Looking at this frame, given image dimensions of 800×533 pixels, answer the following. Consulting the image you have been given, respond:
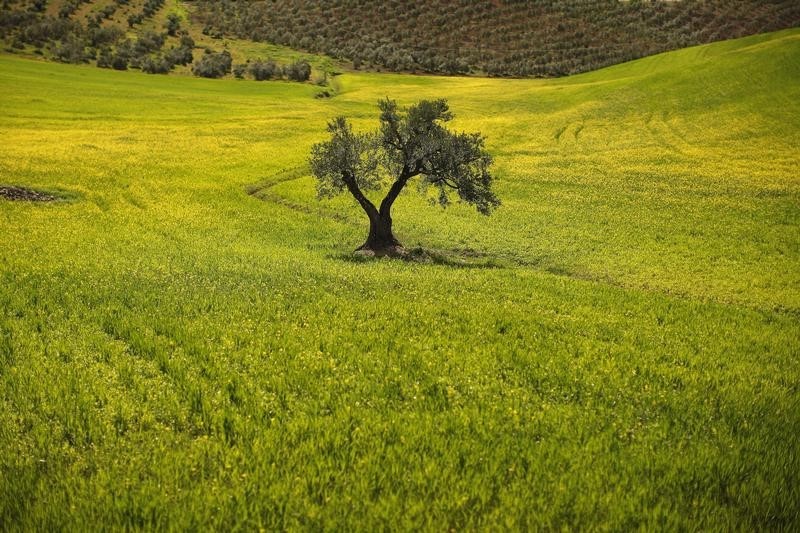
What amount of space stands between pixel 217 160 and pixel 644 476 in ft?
175

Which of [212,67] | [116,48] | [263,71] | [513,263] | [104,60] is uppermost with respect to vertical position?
[116,48]

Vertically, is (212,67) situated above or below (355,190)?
above

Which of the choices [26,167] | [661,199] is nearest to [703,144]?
[661,199]

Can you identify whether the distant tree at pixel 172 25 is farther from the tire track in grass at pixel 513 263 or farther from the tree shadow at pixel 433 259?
the tree shadow at pixel 433 259

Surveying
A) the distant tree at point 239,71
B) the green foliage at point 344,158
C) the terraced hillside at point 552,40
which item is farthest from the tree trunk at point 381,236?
the terraced hillside at point 552,40

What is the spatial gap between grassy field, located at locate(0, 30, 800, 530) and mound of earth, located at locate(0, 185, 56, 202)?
61.0 inches

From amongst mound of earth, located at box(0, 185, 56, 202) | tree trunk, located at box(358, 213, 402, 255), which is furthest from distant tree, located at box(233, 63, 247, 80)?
tree trunk, located at box(358, 213, 402, 255)

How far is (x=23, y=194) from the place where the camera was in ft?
115

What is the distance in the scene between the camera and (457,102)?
9831 cm

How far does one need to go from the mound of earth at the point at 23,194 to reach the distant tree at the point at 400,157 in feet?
65.2

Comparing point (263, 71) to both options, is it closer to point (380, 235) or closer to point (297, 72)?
point (297, 72)

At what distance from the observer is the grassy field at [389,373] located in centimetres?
602

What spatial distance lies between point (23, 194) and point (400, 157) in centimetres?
2566

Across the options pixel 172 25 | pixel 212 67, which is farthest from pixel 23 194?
pixel 172 25
